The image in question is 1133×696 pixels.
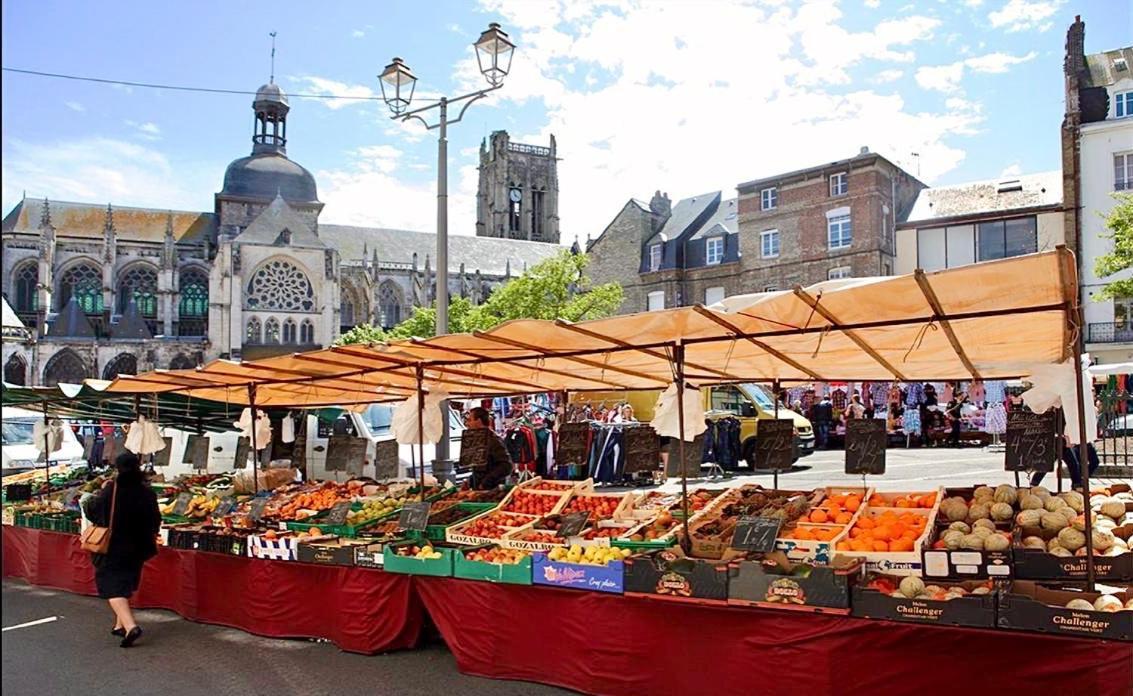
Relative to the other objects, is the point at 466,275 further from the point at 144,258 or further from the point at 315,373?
the point at 315,373

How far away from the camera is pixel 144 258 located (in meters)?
60.5

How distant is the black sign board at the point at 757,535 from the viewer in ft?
16.8

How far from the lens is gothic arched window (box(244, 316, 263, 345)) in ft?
190

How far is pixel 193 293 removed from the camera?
6178cm

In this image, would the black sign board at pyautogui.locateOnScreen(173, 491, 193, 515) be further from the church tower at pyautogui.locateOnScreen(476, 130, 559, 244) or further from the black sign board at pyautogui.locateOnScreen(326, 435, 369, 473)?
the church tower at pyautogui.locateOnScreen(476, 130, 559, 244)

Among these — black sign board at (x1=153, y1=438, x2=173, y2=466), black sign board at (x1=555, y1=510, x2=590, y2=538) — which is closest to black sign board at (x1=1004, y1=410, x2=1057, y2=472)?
black sign board at (x1=555, y1=510, x2=590, y2=538)

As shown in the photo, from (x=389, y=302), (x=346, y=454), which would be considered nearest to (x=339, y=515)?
(x=346, y=454)

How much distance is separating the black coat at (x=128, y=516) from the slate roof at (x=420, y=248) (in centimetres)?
6293

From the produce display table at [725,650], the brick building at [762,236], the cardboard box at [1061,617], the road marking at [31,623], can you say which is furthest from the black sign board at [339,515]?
the brick building at [762,236]

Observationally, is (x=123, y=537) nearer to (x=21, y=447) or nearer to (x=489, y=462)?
(x=489, y=462)

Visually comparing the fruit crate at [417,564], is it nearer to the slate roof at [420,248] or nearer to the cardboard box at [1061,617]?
the cardboard box at [1061,617]

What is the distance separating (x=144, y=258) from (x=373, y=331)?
1971cm

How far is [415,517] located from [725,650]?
294 cm

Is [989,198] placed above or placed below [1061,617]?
above
